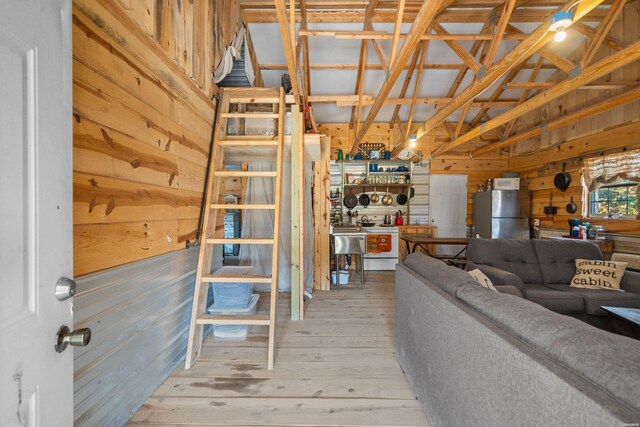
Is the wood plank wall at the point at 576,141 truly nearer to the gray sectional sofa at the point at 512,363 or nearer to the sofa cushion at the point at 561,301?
the sofa cushion at the point at 561,301

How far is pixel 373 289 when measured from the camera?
4.43 metres

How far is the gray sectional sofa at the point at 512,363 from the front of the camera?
2.21ft

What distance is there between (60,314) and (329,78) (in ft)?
19.2

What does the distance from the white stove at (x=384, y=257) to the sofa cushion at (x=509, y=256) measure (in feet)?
9.01

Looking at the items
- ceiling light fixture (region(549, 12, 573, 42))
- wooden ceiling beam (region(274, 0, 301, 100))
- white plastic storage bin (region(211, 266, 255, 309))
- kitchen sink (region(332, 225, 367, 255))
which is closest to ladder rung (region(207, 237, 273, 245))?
white plastic storage bin (region(211, 266, 255, 309))

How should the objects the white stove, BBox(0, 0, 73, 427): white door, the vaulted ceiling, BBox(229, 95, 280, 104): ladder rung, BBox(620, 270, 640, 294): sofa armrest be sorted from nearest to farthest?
BBox(0, 0, 73, 427): white door
BBox(620, 270, 640, 294): sofa armrest
BBox(229, 95, 280, 104): ladder rung
the vaulted ceiling
the white stove

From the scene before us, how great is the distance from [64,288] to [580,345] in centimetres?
143

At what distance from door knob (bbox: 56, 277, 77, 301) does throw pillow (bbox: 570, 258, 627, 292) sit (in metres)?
3.97

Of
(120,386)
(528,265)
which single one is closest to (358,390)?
(120,386)

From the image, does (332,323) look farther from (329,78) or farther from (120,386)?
(329,78)

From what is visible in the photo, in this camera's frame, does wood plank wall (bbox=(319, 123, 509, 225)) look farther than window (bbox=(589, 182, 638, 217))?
Yes

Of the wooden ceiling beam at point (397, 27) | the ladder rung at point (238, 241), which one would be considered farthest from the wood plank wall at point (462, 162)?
the ladder rung at point (238, 241)

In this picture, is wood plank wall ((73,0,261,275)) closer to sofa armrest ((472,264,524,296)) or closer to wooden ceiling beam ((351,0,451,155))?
wooden ceiling beam ((351,0,451,155))

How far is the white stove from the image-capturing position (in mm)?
5961
